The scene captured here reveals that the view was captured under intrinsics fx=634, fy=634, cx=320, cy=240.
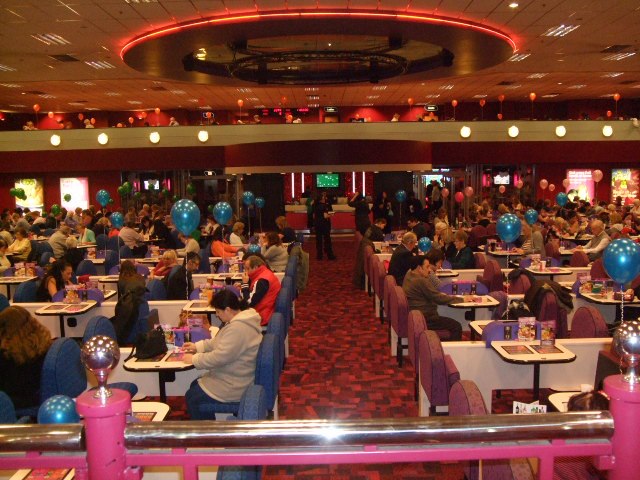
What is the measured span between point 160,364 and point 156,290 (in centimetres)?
263

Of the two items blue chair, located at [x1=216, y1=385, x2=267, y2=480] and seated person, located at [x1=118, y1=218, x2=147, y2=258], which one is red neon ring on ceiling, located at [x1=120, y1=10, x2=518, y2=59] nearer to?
seated person, located at [x1=118, y1=218, x2=147, y2=258]

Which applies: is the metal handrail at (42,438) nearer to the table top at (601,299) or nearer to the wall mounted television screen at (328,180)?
the table top at (601,299)

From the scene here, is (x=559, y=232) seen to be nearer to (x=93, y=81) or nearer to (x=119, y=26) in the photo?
(x=119, y=26)

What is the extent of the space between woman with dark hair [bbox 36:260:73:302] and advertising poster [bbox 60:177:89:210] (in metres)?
15.1

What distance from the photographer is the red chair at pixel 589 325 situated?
529 centimetres

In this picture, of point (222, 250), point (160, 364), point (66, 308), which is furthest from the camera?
point (222, 250)

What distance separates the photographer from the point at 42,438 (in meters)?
1.58

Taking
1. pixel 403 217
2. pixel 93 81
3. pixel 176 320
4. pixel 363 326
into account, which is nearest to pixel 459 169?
pixel 403 217

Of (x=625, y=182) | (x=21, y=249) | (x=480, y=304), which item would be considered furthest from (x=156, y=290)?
(x=625, y=182)

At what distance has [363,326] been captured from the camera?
8828 mm

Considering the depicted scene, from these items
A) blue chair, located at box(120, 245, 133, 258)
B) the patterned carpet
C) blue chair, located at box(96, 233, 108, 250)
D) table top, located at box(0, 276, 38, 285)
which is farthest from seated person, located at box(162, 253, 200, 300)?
blue chair, located at box(96, 233, 108, 250)

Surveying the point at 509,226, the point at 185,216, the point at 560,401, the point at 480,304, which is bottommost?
the point at 560,401

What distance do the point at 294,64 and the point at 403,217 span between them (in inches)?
228

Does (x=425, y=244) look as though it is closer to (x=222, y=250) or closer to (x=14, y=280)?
(x=222, y=250)
